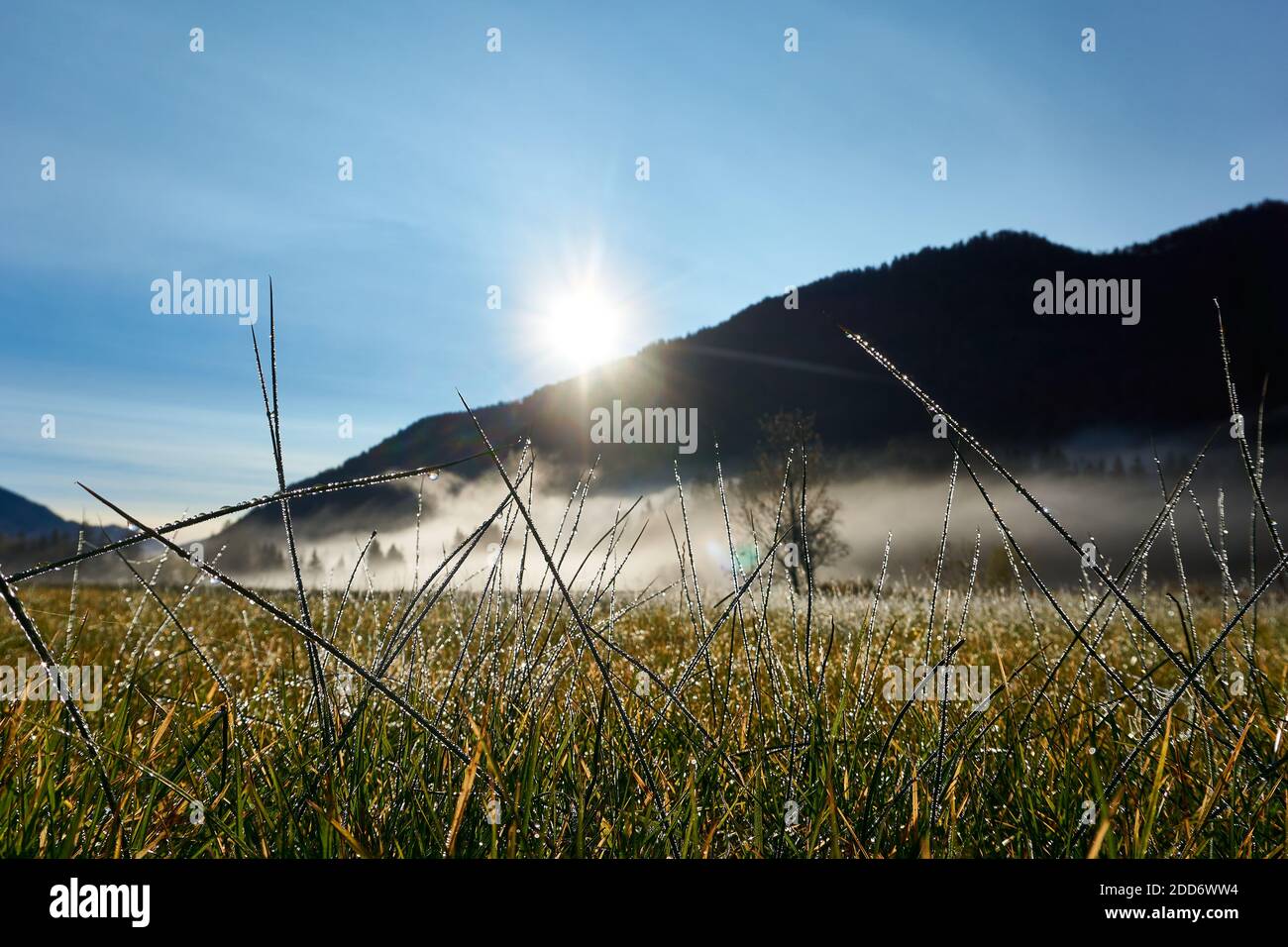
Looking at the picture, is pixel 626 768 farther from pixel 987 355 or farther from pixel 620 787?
pixel 987 355

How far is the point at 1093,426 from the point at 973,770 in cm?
15885

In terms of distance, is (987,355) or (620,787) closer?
(620,787)

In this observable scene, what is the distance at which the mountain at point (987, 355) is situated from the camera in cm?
13900

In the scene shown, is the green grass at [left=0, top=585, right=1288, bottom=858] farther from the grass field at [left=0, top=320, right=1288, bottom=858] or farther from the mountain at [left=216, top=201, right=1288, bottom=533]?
the mountain at [left=216, top=201, right=1288, bottom=533]

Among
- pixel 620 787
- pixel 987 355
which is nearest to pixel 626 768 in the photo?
pixel 620 787

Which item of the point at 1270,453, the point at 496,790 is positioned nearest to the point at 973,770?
the point at 496,790

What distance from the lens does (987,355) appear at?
158 metres

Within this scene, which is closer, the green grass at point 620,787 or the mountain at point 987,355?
the green grass at point 620,787

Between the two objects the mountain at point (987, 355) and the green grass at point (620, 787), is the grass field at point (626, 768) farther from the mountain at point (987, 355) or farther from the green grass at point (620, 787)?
the mountain at point (987, 355)

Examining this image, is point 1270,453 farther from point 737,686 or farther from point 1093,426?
point 737,686

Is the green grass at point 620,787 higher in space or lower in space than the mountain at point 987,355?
lower

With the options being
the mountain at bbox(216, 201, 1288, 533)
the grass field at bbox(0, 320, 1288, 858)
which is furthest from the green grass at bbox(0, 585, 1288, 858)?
the mountain at bbox(216, 201, 1288, 533)

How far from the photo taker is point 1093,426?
13900 centimetres

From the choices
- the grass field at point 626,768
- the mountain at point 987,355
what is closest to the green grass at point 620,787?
the grass field at point 626,768
